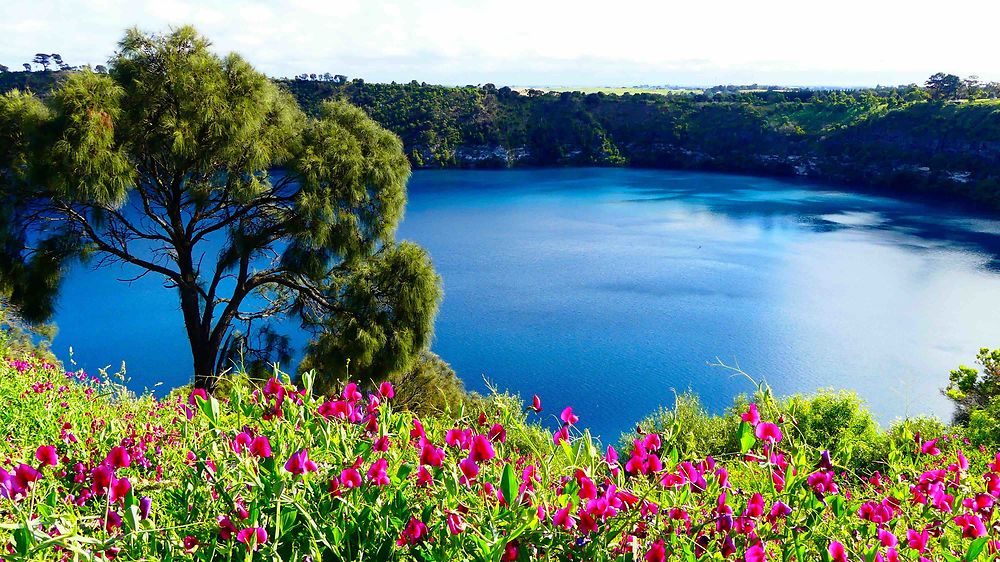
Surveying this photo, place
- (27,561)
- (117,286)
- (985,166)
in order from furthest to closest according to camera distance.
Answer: (985,166) < (117,286) < (27,561)

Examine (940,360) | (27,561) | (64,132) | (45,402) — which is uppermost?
(64,132)

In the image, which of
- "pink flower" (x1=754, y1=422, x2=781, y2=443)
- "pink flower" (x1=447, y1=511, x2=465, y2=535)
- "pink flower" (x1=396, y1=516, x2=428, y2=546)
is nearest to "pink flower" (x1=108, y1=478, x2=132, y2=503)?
"pink flower" (x1=396, y1=516, x2=428, y2=546)

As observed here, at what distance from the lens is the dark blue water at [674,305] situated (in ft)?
66.5

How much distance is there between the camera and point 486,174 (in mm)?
68438

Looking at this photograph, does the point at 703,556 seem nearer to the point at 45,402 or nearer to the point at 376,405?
the point at 376,405

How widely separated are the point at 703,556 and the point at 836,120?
77.9m

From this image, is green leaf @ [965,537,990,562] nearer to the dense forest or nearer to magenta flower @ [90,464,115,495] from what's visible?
magenta flower @ [90,464,115,495]

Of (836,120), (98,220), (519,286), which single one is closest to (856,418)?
(98,220)

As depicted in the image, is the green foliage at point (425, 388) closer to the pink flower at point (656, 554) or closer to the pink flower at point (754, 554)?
the pink flower at point (656, 554)

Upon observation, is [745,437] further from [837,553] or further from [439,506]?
[439,506]

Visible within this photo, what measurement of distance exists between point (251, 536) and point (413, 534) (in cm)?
46

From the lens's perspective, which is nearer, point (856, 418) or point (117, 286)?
point (856, 418)

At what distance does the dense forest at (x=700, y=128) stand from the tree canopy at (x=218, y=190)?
57.8 meters

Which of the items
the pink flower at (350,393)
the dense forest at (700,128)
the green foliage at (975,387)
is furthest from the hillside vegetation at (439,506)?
the dense forest at (700,128)
